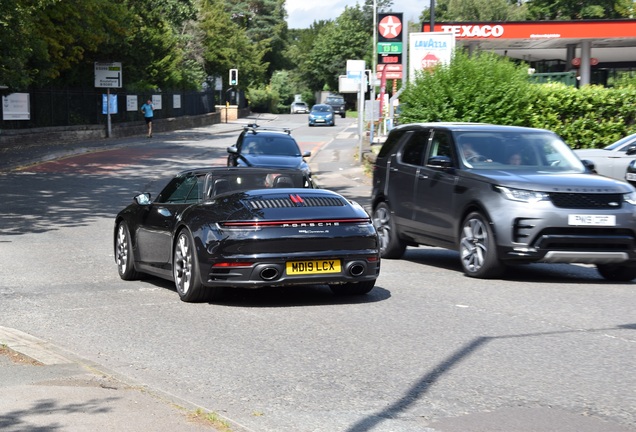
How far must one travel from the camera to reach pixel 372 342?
8.23m

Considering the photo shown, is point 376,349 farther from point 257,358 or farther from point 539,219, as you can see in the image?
point 539,219

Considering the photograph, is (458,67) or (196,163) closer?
(458,67)

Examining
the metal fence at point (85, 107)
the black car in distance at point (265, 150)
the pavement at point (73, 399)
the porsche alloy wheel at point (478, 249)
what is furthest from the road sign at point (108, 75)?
the pavement at point (73, 399)

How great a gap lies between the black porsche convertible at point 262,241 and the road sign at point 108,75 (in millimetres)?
42012

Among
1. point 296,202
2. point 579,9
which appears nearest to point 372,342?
point 296,202

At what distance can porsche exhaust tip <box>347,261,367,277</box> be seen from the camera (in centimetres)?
1012

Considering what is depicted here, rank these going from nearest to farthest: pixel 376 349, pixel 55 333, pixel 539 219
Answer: pixel 376 349 < pixel 55 333 < pixel 539 219

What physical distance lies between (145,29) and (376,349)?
52.7 meters

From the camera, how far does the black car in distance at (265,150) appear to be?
24969 mm

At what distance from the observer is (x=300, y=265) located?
32.6 ft

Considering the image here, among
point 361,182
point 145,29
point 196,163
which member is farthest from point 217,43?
point 361,182

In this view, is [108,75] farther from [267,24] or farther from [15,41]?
[267,24]

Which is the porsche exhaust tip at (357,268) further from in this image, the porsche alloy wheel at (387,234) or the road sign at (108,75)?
the road sign at (108,75)

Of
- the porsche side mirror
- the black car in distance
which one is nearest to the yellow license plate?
the porsche side mirror
